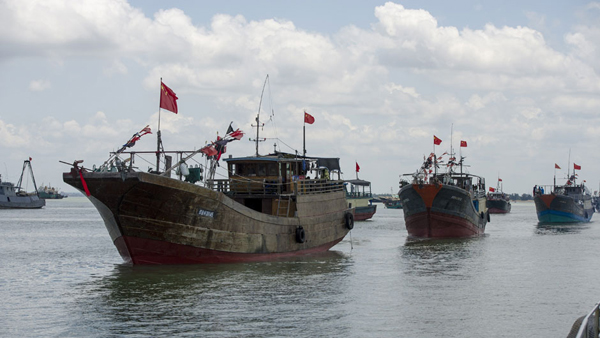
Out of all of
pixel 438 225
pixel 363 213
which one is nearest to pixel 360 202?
pixel 363 213

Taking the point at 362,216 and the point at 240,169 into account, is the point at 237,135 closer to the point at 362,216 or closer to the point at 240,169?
the point at 240,169

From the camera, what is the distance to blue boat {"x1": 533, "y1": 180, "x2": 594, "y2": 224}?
2793 inches

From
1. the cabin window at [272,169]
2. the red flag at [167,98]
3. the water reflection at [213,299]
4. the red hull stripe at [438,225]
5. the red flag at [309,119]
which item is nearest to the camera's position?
the water reflection at [213,299]

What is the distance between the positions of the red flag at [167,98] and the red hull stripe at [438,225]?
23615 mm

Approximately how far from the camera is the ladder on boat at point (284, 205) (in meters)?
29.3

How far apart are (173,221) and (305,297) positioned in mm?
6341

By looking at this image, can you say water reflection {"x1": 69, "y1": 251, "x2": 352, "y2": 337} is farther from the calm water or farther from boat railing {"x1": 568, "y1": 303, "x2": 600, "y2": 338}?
boat railing {"x1": 568, "y1": 303, "x2": 600, "y2": 338}

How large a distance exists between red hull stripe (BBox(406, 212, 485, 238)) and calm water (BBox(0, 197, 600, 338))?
11.3 meters

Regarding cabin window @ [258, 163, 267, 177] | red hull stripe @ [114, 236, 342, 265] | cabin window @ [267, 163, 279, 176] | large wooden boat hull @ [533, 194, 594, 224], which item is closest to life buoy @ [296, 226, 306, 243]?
cabin window @ [267, 163, 279, 176]

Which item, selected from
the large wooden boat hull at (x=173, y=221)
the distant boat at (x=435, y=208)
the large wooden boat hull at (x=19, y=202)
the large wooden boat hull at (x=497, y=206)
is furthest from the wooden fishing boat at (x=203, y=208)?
the large wooden boat hull at (x=19, y=202)

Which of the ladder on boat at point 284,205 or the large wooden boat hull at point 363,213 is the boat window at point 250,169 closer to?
the ladder on boat at point 284,205

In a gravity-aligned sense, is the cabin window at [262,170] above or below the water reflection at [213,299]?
above

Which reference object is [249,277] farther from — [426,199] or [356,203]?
[356,203]

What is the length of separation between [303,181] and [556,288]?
1164cm
